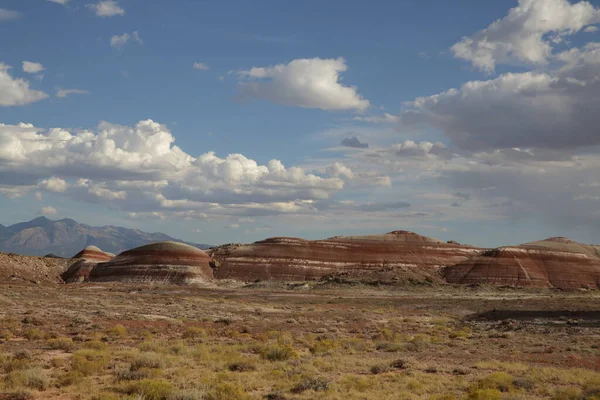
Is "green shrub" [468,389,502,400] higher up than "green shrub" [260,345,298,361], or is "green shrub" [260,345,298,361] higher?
"green shrub" [468,389,502,400]

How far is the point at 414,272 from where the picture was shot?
107562 mm

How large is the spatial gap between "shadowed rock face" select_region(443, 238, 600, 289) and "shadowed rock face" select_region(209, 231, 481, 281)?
6.15m

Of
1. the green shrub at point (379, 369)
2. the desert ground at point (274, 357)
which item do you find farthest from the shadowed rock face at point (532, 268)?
the green shrub at point (379, 369)

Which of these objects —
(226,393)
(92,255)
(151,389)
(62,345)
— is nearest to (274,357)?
(226,393)

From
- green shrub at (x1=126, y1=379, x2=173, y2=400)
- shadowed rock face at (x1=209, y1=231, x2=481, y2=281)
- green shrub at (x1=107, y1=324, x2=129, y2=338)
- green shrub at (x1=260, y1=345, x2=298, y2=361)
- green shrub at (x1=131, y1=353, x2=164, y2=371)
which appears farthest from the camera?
shadowed rock face at (x1=209, y1=231, x2=481, y2=281)

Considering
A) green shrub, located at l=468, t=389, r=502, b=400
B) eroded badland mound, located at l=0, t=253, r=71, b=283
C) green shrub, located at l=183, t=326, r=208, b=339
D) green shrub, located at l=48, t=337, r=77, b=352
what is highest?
green shrub, located at l=468, t=389, r=502, b=400

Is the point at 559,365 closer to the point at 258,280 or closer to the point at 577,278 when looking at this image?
the point at 258,280

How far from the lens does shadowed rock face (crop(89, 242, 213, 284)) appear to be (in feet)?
325

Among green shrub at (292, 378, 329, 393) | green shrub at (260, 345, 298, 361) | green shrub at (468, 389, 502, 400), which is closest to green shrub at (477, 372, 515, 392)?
green shrub at (468, 389, 502, 400)

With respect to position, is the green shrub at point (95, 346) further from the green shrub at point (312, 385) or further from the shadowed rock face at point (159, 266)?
the shadowed rock face at point (159, 266)

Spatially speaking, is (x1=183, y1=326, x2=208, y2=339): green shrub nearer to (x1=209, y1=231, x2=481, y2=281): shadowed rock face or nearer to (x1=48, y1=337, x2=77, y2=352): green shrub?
(x1=48, y1=337, x2=77, y2=352): green shrub

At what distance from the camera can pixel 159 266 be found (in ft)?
334

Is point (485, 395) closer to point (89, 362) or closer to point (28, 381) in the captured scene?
point (89, 362)

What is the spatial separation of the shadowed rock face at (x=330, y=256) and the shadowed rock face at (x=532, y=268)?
6.15 meters
